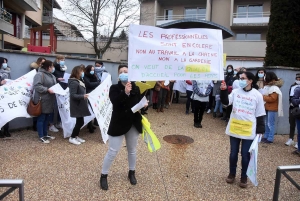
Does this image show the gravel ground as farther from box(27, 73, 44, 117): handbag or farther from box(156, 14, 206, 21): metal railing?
box(156, 14, 206, 21): metal railing

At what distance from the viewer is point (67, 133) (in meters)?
5.51

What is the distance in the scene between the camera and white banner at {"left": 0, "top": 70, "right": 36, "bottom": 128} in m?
4.79

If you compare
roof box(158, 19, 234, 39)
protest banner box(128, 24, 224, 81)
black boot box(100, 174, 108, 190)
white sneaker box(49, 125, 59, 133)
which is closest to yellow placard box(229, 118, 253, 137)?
protest banner box(128, 24, 224, 81)

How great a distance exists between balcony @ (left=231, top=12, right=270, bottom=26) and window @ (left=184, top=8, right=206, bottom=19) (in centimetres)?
318

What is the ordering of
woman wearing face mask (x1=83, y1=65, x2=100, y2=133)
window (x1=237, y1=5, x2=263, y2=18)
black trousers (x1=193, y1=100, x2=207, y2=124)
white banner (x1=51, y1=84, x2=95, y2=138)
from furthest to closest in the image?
window (x1=237, y1=5, x2=263, y2=18) < black trousers (x1=193, y1=100, x2=207, y2=124) < woman wearing face mask (x1=83, y1=65, x2=100, y2=133) < white banner (x1=51, y1=84, x2=95, y2=138)

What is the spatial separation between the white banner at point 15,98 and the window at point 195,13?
74.1 feet

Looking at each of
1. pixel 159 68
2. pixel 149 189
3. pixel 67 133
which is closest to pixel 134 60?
pixel 159 68

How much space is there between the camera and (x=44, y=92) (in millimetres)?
5078

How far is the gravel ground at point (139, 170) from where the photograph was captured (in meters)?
3.29

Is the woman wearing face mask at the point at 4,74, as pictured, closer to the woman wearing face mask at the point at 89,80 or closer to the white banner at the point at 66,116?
the white banner at the point at 66,116

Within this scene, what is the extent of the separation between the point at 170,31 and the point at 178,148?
2.78m

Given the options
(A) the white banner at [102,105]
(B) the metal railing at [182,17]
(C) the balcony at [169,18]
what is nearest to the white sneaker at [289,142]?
(A) the white banner at [102,105]

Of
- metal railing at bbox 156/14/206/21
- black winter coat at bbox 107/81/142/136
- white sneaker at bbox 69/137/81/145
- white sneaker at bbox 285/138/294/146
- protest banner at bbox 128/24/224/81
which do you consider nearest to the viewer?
protest banner at bbox 128/24/224/81

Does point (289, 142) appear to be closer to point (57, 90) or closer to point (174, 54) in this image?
point (174, 54)
